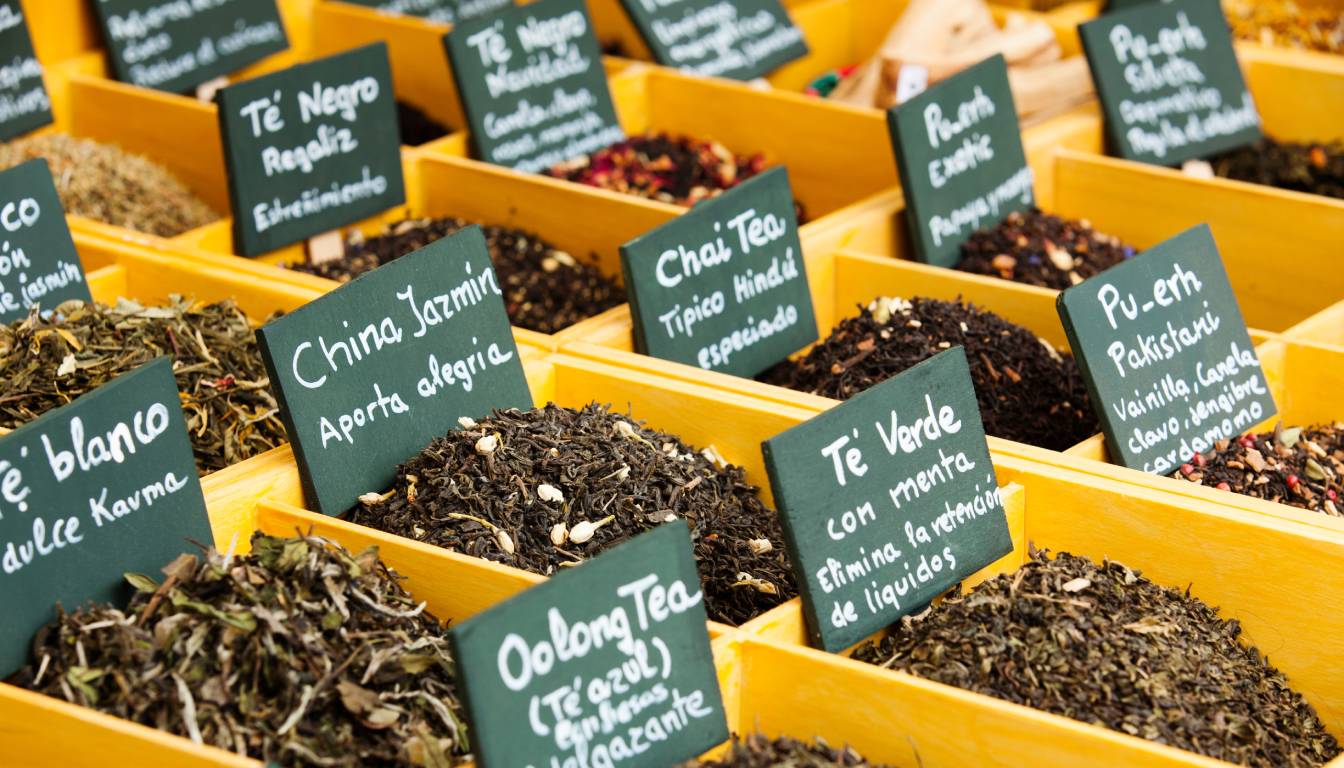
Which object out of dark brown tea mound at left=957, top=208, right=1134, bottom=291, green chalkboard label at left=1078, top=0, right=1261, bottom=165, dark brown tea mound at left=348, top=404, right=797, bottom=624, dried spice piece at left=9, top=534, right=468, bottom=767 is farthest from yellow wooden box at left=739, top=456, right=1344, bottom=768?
green chalkboard label at left=1078, top=0, right=1261, bottom=165

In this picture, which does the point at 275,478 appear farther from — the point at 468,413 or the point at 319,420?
the point at 468,413

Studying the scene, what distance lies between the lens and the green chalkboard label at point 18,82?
3158mm

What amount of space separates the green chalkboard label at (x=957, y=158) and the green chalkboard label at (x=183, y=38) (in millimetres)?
1543

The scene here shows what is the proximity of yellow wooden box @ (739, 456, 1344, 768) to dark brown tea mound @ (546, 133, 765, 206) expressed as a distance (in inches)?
50.5

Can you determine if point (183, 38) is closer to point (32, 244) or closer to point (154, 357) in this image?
point (32, 244)

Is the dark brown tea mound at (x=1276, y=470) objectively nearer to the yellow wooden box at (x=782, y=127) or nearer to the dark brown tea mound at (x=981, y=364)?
the dark brown tea mound at (x=981, y=364)

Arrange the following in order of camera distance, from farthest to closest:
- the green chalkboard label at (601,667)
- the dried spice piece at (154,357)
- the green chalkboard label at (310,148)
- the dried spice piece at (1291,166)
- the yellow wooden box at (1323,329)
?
the dried spice piece at (1291,166), the green chalkboard label at (310,148), the yellow wooden box at (1323,329), the dried spice piece at (154,357), the green chalkboard label at (601,667)

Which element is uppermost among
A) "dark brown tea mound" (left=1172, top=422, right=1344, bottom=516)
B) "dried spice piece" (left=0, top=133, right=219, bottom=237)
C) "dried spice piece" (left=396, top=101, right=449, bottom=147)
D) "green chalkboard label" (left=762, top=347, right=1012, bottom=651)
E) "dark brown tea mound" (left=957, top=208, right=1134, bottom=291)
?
"dried spice piece" (left=0, top=133, right=219, bottom=237)

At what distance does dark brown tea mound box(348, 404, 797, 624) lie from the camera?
6.59 ft

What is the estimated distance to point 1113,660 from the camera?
5.95 feet

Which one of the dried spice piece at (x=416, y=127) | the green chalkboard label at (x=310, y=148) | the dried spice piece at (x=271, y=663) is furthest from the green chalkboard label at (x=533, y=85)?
the dried spice piece at (x=271, y=663)

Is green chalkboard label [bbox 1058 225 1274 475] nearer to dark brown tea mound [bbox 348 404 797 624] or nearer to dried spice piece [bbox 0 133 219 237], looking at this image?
dark brown tea mound [bbox 348 404 797 624]

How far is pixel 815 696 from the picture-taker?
179 cm

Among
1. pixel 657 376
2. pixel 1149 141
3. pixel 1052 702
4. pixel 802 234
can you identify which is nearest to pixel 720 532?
pixel 657 376
